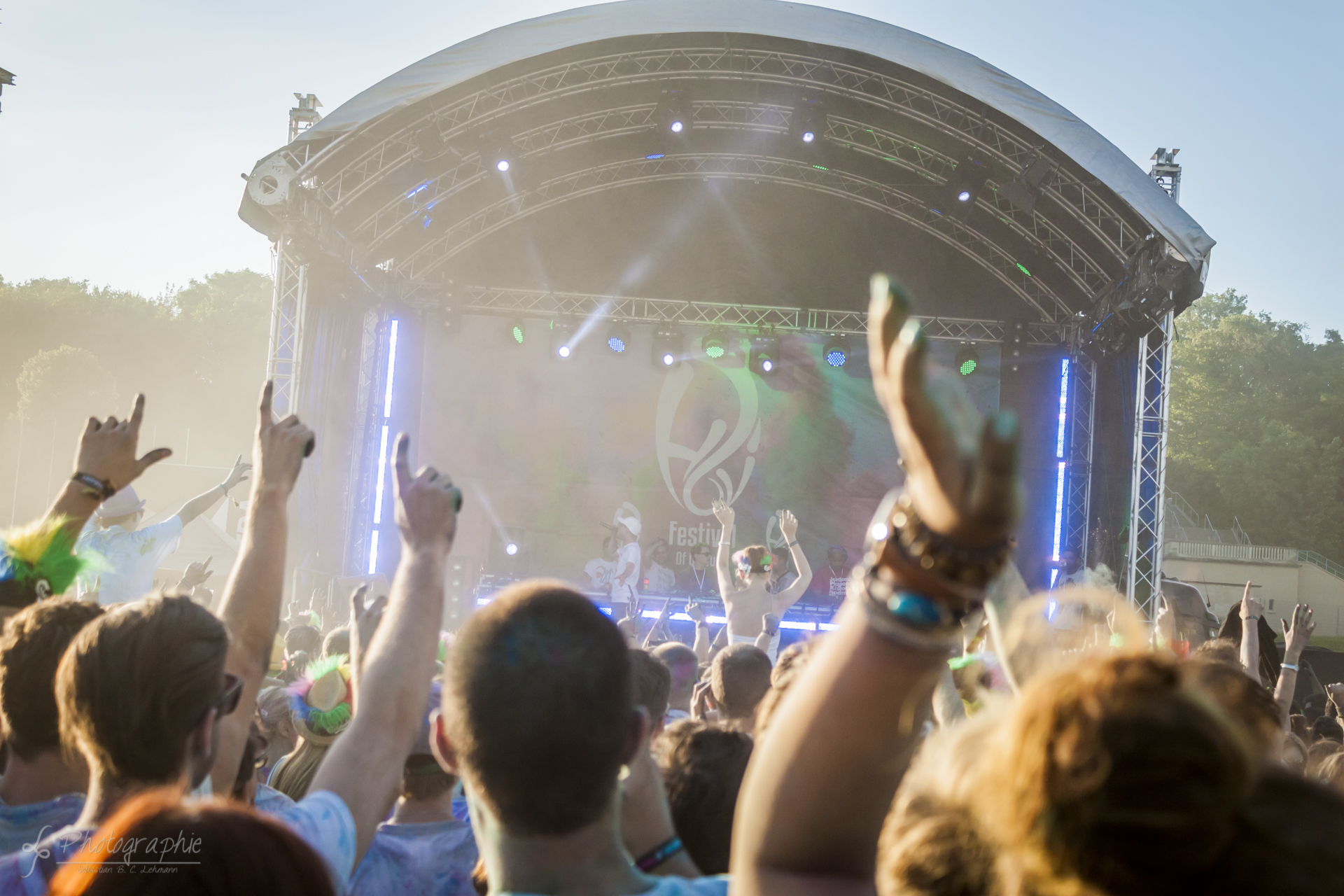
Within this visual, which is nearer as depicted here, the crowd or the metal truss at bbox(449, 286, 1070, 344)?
the crowd

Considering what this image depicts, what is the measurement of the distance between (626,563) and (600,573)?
396 mm

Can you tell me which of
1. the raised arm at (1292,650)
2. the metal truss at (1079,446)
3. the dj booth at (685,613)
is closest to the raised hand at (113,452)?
the raised arm at (1292,650)

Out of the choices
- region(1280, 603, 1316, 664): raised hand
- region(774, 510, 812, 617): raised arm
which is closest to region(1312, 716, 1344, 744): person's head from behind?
region(1280, 603, 1316, 664): raised hand

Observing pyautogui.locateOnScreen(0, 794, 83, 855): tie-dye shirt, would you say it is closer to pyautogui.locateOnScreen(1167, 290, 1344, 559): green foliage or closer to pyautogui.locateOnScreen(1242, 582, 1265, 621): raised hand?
Result: pyautogui.locateOnScreen(1242, 582, 1265, 621): raised hand

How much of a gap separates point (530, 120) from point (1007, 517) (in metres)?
10.9

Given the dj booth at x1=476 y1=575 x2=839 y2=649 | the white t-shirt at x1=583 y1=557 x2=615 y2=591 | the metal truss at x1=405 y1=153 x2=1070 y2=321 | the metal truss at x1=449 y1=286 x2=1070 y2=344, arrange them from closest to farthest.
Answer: the dj booth at x1=476 y1=575 x2=839 y2=649
the metal truss at x1=405 y1=153 x2=1070 y2=321
the white t-shirt at x1=583 y1=557 x2=615 y2=591
the metal truss at x1=449 y1=286 x2=1070 y2=344

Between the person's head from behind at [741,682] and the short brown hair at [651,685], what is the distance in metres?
0.32

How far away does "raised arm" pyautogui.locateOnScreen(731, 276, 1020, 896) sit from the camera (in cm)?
69

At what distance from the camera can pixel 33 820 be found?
1.63m

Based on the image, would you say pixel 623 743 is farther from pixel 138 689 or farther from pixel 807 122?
pixel 807 122

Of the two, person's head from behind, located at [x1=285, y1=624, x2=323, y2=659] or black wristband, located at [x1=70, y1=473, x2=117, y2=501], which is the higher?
black wristband, located at [x1=70, y1=473, x2=117, y2=501]

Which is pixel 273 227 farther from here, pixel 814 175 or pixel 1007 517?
pixel 1007 517

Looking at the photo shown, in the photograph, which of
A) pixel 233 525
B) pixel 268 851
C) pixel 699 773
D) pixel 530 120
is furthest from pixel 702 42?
pixel 233 525

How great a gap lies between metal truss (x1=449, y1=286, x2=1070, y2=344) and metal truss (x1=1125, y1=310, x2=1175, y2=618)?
2.90 m
